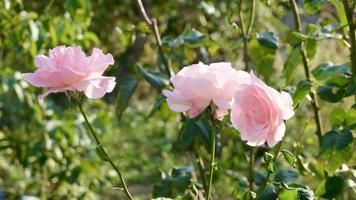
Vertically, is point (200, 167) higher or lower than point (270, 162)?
A: lower

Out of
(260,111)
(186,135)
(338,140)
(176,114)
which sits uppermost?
(260,111)

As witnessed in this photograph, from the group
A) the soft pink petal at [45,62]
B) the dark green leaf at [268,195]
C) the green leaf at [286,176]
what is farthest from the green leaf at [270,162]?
the green leaf at [286,176]

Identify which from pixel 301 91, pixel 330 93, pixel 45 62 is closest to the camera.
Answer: pixel 45 62

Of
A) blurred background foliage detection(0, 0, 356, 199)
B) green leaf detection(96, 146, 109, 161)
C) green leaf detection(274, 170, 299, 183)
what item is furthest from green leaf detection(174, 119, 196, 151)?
green leaf detection(96, 146, 109, 161)

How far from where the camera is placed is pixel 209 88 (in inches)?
43.1

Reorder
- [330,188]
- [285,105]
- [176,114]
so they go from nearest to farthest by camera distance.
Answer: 1. [285,105]
2. [330,188]
3. [176,114]

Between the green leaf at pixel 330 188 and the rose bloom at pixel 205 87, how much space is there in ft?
1.77

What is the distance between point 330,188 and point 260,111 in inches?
23.0

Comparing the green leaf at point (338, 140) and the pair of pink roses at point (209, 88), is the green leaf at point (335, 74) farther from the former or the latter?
the pair of pink roses at point (209, 88)

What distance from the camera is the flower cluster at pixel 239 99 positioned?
105 centimetres

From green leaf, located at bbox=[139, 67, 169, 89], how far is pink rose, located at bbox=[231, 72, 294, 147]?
0.69 meters

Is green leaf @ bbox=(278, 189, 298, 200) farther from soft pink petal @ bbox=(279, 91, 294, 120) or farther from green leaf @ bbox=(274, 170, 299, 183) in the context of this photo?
green leaf @ bbox=(274, 170, 299, 183)

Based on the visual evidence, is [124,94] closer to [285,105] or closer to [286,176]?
[286,176]

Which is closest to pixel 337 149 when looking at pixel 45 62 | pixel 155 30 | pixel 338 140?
pixel 338 140
